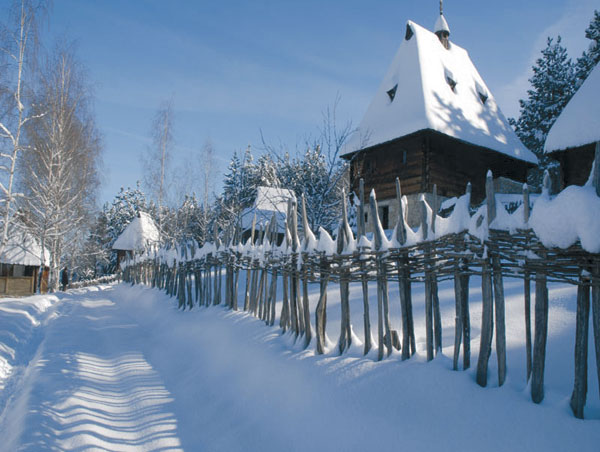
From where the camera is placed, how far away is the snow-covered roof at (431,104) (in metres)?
16.5

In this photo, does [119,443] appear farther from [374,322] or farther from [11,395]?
[374,322]

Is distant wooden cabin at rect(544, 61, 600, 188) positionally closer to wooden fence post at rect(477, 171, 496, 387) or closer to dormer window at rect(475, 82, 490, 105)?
dormer window at rect(475, 82, 490, 105)

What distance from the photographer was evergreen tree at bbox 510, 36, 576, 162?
25.1 meters

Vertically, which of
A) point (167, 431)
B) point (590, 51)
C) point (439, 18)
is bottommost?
point (167, 431)

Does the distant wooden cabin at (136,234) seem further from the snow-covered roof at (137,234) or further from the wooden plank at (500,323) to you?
the wooden plank at (500,323)

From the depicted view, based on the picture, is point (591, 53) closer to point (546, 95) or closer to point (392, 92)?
point (546, 95)

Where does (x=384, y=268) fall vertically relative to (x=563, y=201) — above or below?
below

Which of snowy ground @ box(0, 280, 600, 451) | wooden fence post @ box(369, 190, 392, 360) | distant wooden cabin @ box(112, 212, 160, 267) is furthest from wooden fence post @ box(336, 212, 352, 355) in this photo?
distant wooden cabin @ box(112, 212, 160, 267)

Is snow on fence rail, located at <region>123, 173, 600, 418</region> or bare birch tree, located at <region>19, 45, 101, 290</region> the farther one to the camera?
bare birch tree, located at <region>19, 45, 101, 290</region>

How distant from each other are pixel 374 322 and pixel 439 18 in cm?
2181

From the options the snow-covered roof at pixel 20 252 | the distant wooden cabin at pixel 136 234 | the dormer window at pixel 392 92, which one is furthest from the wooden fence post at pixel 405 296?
the distant wooden cabin at pixel 136 234

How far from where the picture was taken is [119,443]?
3465mm

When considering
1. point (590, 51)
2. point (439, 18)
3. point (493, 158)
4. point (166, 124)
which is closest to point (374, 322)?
point (493, 158)

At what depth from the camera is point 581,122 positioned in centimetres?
1175
